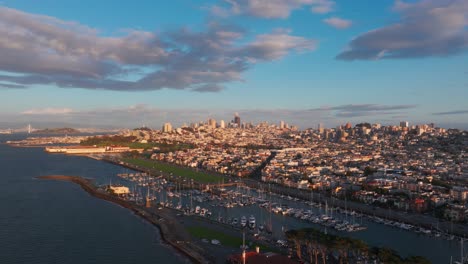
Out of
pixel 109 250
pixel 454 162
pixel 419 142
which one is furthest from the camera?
pixel 419 142

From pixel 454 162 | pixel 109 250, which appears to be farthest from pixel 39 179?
pixel 454 162

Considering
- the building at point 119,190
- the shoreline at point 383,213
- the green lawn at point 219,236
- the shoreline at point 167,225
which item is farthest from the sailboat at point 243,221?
the building at point 119,190

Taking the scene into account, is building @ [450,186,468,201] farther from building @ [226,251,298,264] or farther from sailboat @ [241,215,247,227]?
building @ [226,251,298,264]

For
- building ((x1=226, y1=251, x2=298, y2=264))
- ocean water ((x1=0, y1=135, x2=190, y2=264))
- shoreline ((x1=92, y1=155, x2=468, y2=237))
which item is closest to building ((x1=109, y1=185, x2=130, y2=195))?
ocean water ((x1=0, y1=135, x2=190, y2=264))

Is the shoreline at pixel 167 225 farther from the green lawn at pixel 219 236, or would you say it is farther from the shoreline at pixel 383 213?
the shoreline at pixel 383 213

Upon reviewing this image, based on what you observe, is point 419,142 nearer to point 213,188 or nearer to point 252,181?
point 252,181

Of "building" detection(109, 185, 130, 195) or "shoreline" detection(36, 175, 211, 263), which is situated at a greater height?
"building" detection(109, 185, 130, 195)

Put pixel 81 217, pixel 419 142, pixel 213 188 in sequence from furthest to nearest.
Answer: pixel 419 142
pixel 213 188
pixel 81 217
